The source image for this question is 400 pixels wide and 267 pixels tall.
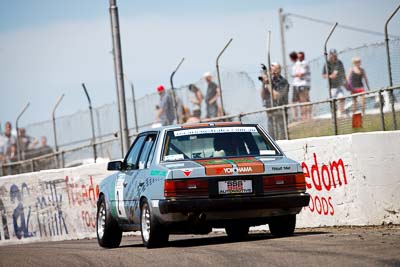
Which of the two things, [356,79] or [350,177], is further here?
[356,79]

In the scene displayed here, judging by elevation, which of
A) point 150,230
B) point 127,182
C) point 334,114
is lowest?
point 150,230

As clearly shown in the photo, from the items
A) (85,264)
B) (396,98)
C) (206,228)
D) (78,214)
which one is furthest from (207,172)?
(78,214)

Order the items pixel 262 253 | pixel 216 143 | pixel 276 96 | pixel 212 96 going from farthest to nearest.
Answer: pixel 212 96, pixel 276 96, pixel 216 143, pixel 262 253

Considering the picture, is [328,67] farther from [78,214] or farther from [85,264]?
[85,264]

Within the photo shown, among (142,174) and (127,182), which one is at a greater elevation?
(142,174)

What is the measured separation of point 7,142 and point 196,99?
9.88 metres

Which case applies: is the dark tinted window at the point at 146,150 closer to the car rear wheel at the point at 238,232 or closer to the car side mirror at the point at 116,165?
the car side mirror at the point at 116,165

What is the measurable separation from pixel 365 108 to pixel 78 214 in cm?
724

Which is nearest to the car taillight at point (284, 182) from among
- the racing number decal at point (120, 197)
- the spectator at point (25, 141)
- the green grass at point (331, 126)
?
the racing number decal at point (120, 197)

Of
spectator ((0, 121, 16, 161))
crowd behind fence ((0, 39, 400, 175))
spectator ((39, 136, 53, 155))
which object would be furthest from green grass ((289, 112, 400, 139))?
spectator ((0, 121, 16, 161))

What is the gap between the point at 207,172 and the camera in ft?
39.3

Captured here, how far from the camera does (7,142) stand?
29547 mm

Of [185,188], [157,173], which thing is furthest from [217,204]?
[157,173]

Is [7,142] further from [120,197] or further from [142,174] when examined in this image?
[142,174]
